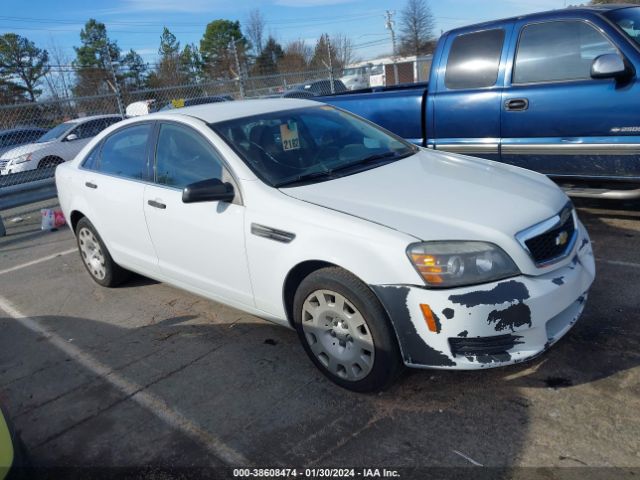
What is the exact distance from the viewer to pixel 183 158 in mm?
4023

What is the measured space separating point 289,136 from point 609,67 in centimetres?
285

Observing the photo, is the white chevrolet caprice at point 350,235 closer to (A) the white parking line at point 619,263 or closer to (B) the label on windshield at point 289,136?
(B) the label on windshield at point 289,136

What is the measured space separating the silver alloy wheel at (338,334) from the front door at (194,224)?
1.84 ft

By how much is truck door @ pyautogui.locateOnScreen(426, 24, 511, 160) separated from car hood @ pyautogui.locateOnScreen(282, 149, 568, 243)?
75.2 inches

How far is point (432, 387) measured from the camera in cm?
319

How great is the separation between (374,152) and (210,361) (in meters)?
1.89

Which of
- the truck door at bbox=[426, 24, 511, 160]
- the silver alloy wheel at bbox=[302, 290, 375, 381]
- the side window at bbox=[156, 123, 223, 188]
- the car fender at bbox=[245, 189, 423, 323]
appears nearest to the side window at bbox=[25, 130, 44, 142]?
the side window at bbox=[156, 123, 223, 188]

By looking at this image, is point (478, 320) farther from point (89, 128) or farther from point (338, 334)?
point (89, 128)

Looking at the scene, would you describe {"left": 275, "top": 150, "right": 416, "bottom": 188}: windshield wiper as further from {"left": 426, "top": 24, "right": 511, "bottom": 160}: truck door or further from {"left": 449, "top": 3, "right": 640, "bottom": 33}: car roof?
{"left": 449, "top": 3, "right": 640, "bottom": 33}: car roof

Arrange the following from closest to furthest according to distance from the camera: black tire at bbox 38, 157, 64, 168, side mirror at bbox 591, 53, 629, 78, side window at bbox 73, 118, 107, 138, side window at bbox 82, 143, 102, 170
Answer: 1. side mirror at bbox 591, 53, 629, 78
2. side window at bbox 82, 143, 102, 170
3. black tire at bbox 38, 157, 64, 168
4. side window at bbox 73, 118, 107, 138

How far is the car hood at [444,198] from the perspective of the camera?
2.88 meters

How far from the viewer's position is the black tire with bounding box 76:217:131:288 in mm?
5078

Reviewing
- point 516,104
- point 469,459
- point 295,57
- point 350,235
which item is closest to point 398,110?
point 516,104

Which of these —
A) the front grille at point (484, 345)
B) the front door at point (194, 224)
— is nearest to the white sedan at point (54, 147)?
the front door at point (194, 224)
